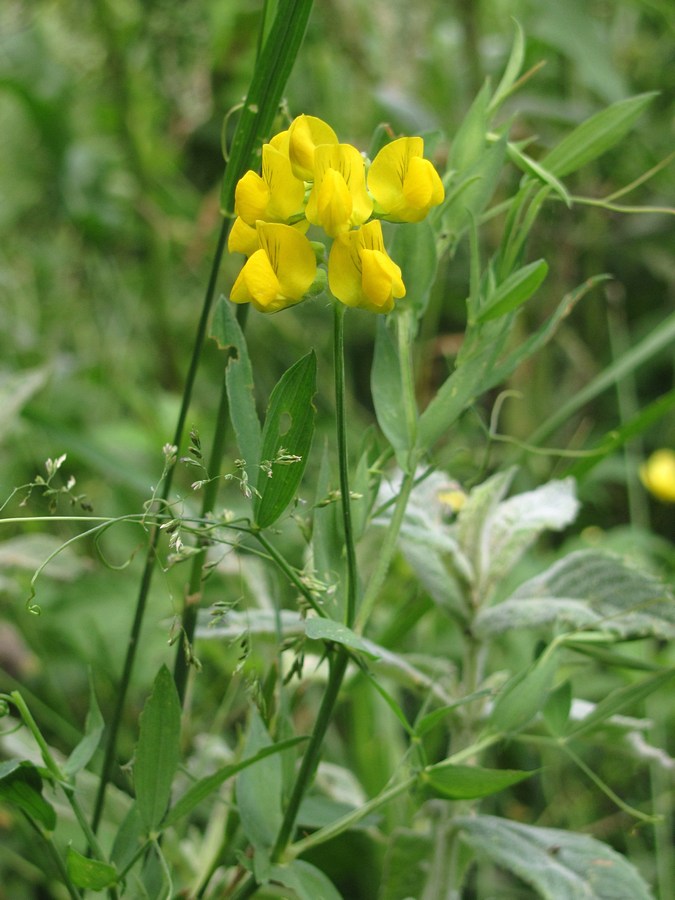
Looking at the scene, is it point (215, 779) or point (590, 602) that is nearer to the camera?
point (215, 779)

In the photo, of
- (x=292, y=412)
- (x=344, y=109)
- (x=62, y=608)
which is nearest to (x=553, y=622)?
(x=292, y=412)

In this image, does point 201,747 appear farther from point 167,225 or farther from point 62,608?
point 167,225

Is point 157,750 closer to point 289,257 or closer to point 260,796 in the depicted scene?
point 260,796

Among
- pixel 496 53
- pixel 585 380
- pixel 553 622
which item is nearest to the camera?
pixel 553 622

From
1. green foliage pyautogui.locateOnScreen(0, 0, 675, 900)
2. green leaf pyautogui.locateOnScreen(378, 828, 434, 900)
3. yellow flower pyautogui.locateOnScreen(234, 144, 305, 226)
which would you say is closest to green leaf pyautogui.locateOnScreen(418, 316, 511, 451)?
green foliage pyautogui.locateOnScreen(0, 0, 675, 900)

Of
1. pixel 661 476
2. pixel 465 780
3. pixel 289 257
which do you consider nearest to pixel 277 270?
pixel 289 257

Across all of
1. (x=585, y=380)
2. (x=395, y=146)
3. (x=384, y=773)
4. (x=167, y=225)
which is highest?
(x=395, y=146)

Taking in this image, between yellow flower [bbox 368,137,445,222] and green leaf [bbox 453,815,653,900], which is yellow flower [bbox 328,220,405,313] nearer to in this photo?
yellow flower [bbox 368,137,445,222]
